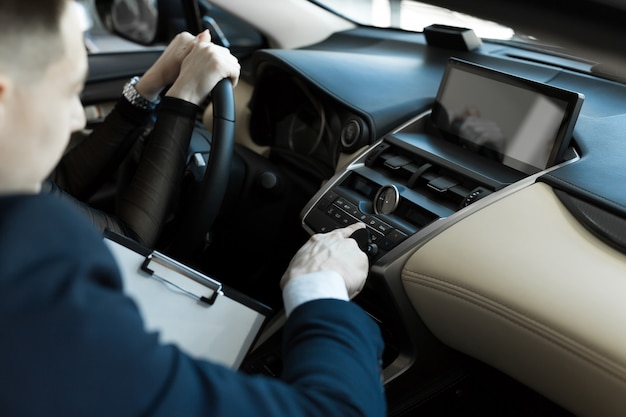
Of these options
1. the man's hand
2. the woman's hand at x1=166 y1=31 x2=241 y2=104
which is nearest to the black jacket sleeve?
the woman's hand at x1=166 y1=31 x2=241 y2=104

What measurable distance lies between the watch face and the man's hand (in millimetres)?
198

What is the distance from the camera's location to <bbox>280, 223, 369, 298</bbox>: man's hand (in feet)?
3.03

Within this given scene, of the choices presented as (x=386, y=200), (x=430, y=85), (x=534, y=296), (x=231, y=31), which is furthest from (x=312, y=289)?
(x=231, y=31)

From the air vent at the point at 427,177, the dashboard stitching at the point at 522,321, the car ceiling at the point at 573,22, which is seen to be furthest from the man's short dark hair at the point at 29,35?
→ the air vent at the point at 427,177

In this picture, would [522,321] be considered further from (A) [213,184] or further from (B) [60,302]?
(B) [60,302]

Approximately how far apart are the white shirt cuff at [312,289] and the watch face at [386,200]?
0.36 metres

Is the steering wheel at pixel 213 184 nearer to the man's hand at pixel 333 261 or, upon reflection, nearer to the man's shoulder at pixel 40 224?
the man's hand at pixel 333 261

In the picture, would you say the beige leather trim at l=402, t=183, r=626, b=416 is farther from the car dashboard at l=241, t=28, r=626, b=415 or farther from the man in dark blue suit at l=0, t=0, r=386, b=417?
the man in dark blue suit at l=0, t=0, r=386, b=417

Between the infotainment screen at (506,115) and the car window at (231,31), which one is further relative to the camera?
the car window at (231,31)

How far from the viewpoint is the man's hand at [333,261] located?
924 millimetres

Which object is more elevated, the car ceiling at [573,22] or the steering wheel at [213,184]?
the car ceiling at [573,22]

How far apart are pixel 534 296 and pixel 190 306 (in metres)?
0.52

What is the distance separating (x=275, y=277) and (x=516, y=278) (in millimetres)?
749

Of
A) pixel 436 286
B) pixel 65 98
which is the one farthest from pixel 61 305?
pixel 436 286
